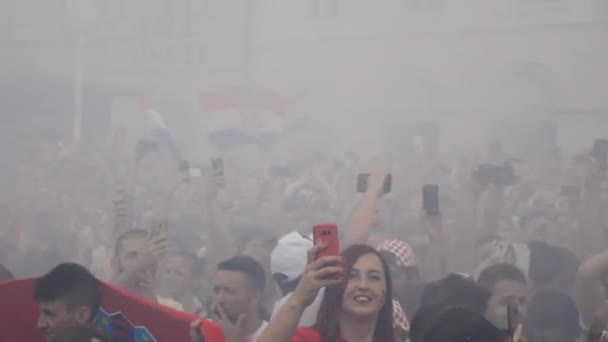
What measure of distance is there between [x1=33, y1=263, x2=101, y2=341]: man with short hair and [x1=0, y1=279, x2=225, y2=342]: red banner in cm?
3

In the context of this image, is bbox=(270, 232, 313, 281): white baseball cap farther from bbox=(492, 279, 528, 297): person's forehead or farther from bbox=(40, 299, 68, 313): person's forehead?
bbox=(40, 299, 68, 313): person's forehead

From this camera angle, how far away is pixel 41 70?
44.4 feet

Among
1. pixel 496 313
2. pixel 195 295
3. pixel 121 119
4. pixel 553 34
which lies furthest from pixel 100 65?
pixel 496 313

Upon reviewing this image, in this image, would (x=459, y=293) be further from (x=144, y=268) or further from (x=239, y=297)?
(x=144, y=268)

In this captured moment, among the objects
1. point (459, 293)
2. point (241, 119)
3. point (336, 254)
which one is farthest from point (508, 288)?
point (241, 119)

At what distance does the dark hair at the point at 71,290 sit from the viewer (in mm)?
2705

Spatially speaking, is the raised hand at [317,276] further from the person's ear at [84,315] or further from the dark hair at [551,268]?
the dark hair at [551,268]

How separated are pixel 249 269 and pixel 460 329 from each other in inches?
58.4

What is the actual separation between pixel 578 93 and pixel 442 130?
1.99 m

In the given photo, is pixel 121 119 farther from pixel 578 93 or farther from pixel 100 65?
pixel 578 93

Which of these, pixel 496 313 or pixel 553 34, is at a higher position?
pixel 553 34

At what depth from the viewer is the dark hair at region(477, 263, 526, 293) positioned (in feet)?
11.6

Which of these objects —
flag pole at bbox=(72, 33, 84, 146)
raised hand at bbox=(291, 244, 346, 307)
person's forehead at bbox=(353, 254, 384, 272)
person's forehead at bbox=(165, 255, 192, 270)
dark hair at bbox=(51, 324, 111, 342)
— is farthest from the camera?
flag pole at bbox=(72, 33, 84, 146)

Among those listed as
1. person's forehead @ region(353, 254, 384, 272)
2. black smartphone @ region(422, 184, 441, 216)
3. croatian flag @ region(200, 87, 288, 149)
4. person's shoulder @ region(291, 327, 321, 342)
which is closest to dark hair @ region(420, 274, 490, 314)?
person's forehead @ region(353, 254, 384, 272)
